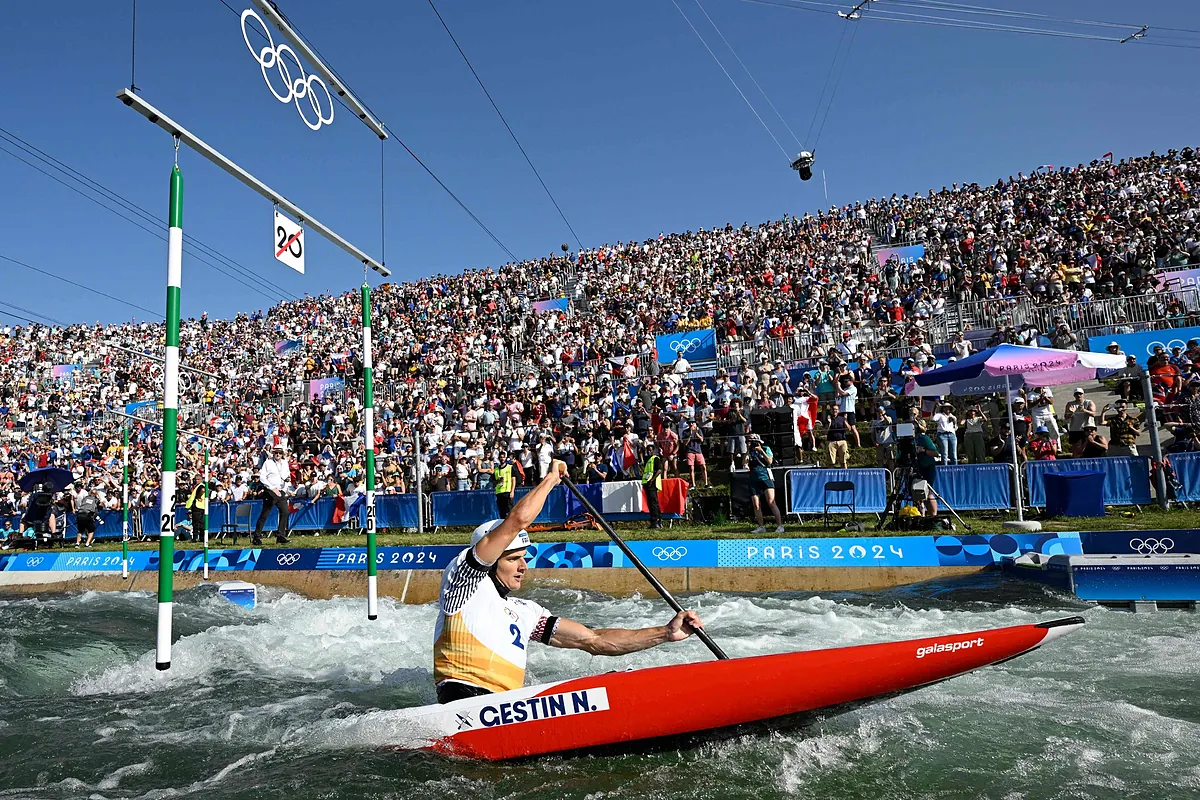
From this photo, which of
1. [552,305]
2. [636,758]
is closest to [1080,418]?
[636,758]

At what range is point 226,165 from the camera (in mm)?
6969

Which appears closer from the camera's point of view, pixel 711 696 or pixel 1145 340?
pixel 711 696

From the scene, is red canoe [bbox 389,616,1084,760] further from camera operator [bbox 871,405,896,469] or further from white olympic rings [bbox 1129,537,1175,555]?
camera operator [bbox 871,405,896,469]

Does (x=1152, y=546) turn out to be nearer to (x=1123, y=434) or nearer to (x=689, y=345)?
(x=1123, y=434)

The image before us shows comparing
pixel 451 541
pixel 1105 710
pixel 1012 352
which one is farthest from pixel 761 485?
pixel 1105 710

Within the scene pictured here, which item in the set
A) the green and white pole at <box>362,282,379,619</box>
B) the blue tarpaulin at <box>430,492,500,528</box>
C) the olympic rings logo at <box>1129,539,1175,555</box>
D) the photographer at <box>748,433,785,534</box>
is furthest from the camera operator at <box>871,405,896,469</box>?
the green and white pole at <box>362,282,379,619</box>

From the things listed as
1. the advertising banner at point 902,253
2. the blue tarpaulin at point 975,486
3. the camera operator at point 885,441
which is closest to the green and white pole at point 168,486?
the blue tarpaulin at point 975,486

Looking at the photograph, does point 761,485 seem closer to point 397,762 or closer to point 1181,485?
point 1181,485

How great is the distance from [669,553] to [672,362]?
11.7m

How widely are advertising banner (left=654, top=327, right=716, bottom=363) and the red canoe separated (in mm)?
18127

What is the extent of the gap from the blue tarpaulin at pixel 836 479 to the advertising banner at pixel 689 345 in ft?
28.5

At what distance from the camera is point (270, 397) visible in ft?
95.3

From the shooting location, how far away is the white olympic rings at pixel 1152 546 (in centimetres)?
953

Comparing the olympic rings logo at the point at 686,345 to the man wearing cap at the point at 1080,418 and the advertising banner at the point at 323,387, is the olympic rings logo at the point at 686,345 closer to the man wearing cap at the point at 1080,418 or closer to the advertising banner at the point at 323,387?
the man wearing cap at the point at 1080,418
